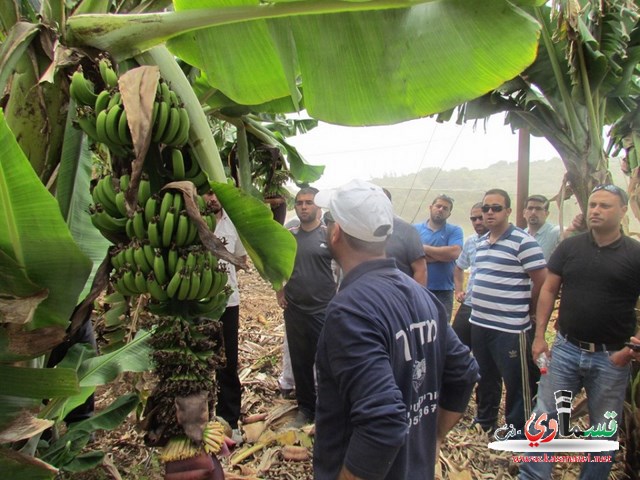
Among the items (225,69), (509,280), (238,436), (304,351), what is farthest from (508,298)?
(225,69)

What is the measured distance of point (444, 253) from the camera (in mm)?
4129

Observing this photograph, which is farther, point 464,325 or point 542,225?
point 542,225

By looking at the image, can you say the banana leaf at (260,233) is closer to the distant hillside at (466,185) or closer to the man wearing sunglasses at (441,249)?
the man wearing sunglasses at (441,249)

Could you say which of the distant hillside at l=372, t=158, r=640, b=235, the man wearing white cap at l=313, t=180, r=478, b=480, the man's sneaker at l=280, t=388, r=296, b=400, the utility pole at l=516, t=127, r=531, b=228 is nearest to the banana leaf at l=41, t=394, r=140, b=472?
the man wearing white cap at l=313, t=180, r=478, b=480

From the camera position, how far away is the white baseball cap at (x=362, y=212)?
1.52 m

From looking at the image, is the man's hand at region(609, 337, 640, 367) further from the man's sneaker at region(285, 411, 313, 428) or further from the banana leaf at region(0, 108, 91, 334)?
the banana leaf at region(0, 108, 91, 334)

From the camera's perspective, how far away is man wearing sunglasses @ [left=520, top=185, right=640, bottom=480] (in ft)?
8.55

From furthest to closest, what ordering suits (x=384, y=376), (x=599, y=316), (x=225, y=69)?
1. (x=599, y=316)
2. (x=225, y=69)
3. (x=384, y=376)

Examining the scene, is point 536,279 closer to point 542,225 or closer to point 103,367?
point 542,225

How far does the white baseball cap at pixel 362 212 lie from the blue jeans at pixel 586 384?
1868 mm

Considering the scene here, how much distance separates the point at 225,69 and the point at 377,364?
1035 mm

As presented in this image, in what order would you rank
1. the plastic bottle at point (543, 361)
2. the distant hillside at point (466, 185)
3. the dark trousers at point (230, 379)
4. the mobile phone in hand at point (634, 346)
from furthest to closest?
the distant hillside at point (466, 185) < the dark trousers at point (230, 379) < the plastic bottle at point (543, 361) < the mobile phone in hand at point (634, 346)

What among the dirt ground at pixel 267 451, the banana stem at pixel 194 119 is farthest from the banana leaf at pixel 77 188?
the dirt ground at pixel 267 451

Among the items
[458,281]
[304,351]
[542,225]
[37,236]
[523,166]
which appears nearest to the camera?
[37,236]
